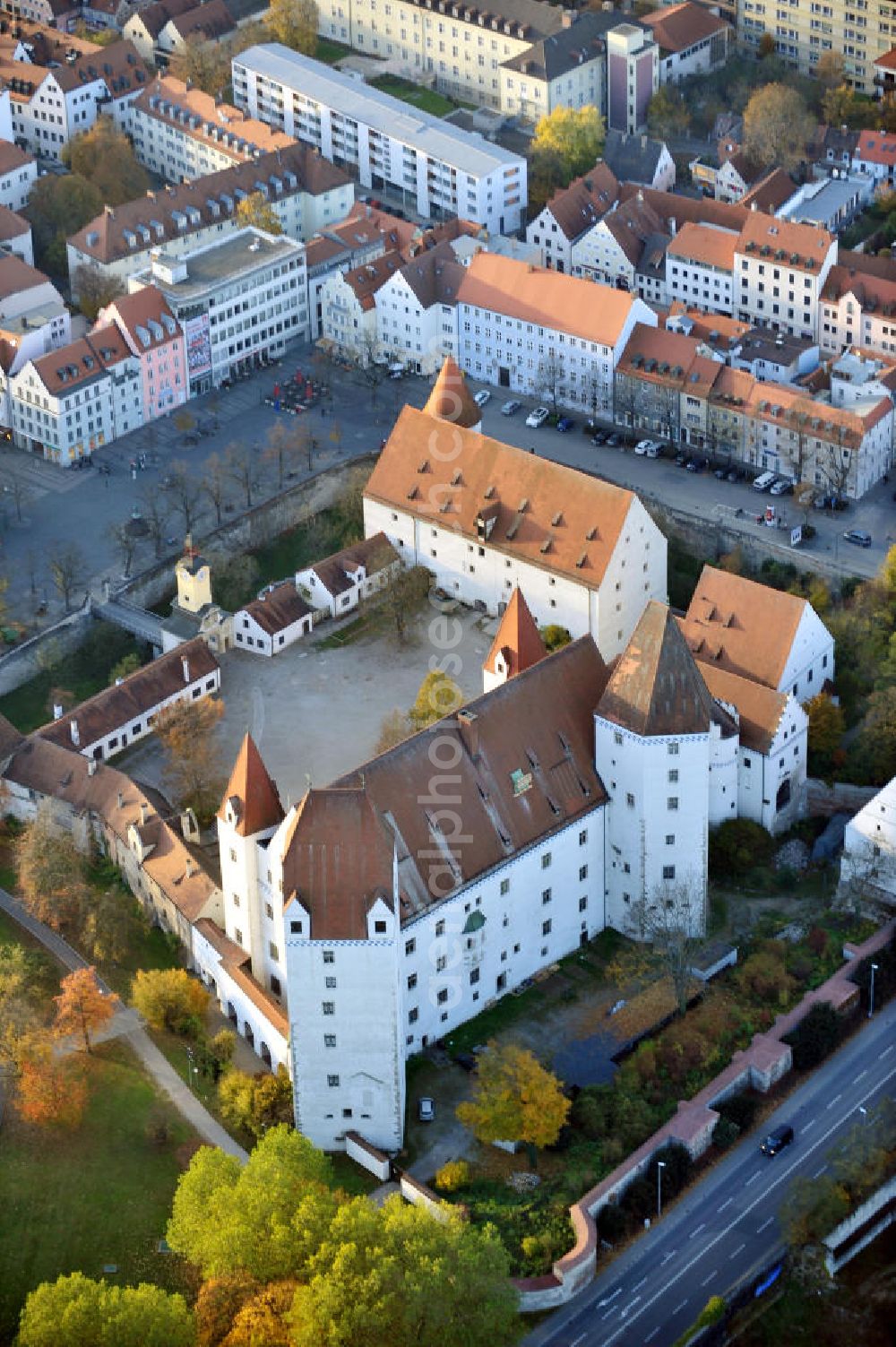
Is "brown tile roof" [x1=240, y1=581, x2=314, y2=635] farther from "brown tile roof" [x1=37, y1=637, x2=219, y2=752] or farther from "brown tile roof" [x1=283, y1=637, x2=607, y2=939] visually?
"brown tile roof" [x1=283, y1=637, x2=607, y2=939]

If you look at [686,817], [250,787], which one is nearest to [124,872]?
[250,787]

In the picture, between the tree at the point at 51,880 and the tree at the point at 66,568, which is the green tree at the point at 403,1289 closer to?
the tree at the point at 51,880

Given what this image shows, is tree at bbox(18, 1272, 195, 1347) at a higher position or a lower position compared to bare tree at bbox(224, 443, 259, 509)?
higher

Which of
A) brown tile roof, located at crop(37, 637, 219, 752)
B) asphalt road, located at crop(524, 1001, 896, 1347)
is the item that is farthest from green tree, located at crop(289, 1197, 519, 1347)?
brown tile roof, located at crop(37, 637, 219, 752)

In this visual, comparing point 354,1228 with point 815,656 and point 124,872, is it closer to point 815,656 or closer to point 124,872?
point 124,872

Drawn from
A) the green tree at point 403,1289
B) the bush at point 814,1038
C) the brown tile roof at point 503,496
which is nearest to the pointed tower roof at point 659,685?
the bush at point 814,1038

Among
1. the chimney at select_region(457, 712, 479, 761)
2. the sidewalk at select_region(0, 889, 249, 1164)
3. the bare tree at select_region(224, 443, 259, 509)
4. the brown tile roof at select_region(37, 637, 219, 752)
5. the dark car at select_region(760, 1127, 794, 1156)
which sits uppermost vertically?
the chimney at select_region(457, 712, 479, 761)

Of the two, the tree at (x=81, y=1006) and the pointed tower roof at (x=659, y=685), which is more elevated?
the pointed tower roof at (x=659, y=685)
